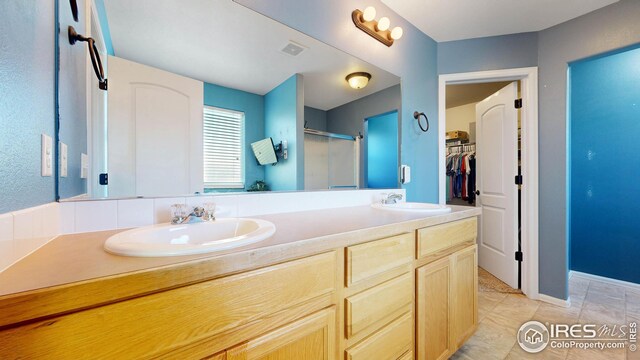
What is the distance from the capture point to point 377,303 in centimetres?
92

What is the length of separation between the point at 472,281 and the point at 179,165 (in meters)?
1.75

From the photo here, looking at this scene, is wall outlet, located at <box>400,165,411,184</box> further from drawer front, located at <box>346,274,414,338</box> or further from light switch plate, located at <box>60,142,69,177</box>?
light switch plate, located at <box>60,142,69,177</box>

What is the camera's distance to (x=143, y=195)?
958 mm

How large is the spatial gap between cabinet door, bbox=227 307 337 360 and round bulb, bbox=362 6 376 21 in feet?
5.87

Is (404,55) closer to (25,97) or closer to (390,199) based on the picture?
(390,199)

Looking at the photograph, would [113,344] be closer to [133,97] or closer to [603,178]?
[133,97]

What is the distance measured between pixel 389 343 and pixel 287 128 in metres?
1.12

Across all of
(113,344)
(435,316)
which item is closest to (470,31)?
(435,316)

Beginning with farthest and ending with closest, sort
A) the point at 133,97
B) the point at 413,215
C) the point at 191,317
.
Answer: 1. the point at 413,215
2. the point at 133,97
3. the point at 191,317

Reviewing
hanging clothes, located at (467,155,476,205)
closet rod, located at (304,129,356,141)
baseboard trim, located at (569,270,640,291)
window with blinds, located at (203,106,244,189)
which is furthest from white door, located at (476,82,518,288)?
window with blinds, located at (203,106,244,189)

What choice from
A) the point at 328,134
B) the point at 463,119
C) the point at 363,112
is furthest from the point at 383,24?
the point at 463,119

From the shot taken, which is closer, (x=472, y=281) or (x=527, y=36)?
(x=472, y=281)

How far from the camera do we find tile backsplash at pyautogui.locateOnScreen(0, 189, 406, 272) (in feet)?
1.68

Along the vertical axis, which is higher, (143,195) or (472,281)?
(143,195)
